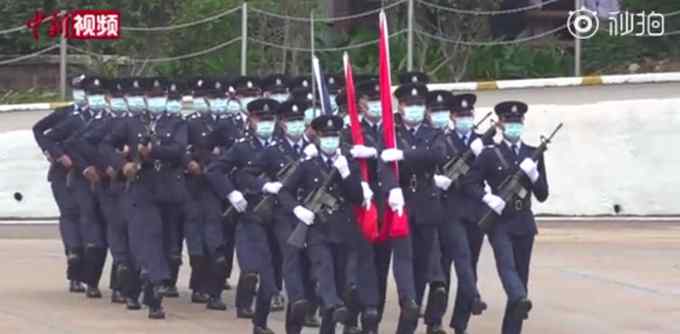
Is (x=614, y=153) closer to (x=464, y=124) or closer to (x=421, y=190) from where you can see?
(x=464, y=124)

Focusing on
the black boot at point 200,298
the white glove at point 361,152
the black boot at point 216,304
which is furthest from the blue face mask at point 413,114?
the black boot at point 200,298

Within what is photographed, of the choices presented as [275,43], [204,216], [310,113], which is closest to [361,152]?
[310,113]

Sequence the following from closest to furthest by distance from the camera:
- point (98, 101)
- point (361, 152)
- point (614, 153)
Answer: point (361, 152) → point (98, 101) → point (614, 153)

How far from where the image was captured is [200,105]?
642 inches

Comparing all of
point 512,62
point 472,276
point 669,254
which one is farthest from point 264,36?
point 472,276

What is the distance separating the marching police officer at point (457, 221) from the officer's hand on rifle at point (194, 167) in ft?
8.19

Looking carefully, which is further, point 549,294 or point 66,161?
point 549,294

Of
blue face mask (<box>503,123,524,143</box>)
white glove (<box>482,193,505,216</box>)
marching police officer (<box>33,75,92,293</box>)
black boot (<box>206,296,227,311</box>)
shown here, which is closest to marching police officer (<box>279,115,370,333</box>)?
white glove (<box>482,193,505,216</box>)

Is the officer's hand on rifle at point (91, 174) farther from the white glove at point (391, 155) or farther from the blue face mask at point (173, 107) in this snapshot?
the white glove at point (391, 155)

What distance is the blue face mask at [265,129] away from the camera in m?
14.2

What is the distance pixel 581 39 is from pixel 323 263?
521 inches

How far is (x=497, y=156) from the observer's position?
44.4 feet

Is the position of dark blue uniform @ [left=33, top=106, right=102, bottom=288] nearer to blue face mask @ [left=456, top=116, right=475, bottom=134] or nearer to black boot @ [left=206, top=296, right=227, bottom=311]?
black boot @ [left=206, top=296, right=227, bottom=311]

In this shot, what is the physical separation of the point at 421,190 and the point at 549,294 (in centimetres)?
356
